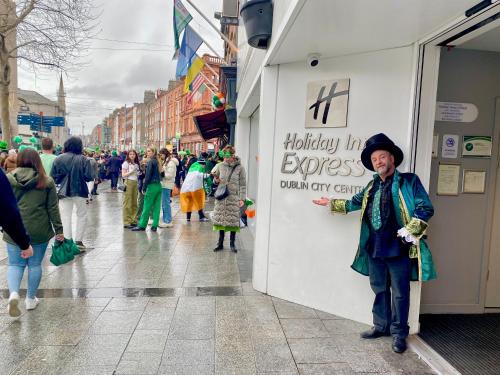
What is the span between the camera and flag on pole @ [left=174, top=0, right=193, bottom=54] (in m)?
10.8

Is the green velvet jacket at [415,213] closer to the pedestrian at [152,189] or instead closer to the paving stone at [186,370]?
the paving stone at [186,370]

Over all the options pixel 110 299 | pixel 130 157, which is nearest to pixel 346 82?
pixel 110 299

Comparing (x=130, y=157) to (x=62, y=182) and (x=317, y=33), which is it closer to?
(x=62, y=182)

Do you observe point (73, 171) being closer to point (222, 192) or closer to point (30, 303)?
point (222, 192)

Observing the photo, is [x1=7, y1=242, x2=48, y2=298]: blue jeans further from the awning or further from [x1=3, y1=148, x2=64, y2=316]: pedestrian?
the awning

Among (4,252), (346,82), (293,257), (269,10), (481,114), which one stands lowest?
(4,252)

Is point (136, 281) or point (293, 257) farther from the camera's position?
point (136, 281)

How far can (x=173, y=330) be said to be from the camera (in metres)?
3.49

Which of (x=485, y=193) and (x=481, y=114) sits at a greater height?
(x=481, y=114)

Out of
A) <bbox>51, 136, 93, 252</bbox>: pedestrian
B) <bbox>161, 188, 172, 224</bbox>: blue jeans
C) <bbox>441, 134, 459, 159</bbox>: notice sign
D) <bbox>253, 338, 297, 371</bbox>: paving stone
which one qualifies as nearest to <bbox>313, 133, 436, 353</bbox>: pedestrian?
<bbox>253, 338, 297, 371</bbox>: paving stone

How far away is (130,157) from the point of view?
27.5 ft

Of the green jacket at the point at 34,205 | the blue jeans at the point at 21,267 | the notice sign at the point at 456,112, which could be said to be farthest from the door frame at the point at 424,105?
the blue jeans at the point at 21,267

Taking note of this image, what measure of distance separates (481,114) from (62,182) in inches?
239

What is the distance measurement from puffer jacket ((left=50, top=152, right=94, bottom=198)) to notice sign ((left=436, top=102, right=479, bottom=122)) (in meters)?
5.23
